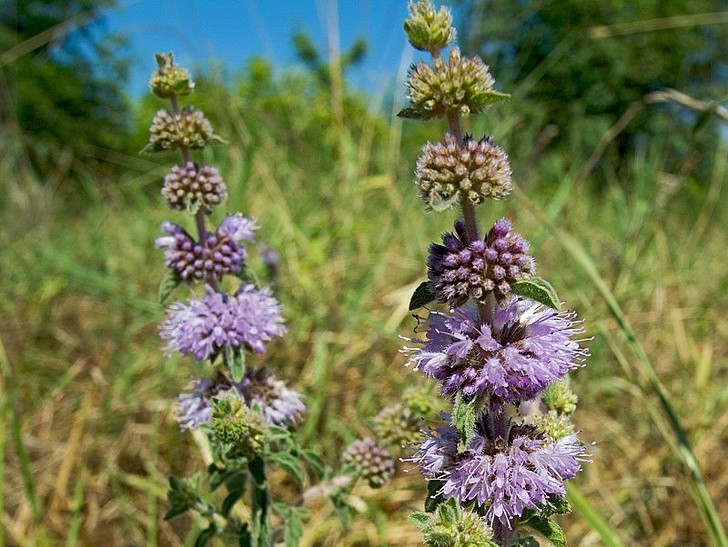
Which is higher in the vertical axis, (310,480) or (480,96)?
(480,96)

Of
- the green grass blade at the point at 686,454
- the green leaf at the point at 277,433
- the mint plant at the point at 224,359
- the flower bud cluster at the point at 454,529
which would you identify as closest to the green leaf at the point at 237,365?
the mint plant at the point at 224,359

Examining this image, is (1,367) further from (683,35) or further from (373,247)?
(683,35)

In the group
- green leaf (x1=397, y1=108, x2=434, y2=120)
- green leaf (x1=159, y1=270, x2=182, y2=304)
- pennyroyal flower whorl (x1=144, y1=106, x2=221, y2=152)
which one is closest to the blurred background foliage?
pennyroyal flower whorl (x1=144, y1=106, x2=221, y2=152)

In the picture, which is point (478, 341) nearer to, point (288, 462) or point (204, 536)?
point (288, 462)

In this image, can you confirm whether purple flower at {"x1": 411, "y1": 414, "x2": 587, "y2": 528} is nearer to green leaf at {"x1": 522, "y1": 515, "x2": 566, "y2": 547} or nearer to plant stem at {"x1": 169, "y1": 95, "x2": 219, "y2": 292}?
green leaf at {"x1": 522, "y1": 515, "x2": 566, "y2": 547}

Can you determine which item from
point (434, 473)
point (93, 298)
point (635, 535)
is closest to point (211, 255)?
point (434, 473)

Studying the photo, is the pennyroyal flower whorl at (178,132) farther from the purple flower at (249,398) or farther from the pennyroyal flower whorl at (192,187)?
the purple flower at (249,398)

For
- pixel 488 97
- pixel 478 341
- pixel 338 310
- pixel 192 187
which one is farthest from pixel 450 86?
pixel 338 310
